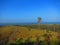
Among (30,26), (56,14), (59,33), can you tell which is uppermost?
(56,14)

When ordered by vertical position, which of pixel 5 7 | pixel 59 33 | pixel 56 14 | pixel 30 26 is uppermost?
pixel 5 7

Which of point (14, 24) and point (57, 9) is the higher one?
point (57, 9)

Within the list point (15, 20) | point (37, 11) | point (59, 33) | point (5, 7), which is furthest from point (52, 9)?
Result: point (5, 7)

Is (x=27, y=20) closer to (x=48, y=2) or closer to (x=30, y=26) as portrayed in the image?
(x=30, y=26)

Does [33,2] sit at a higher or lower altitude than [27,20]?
higher

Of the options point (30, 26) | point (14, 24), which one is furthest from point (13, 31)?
point (30, 26)

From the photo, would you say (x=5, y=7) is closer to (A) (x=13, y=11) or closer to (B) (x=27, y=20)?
(A) (x=13, y=11)
